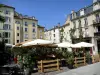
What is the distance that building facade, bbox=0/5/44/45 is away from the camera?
55656 millimetres

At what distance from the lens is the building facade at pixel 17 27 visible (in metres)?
55.7

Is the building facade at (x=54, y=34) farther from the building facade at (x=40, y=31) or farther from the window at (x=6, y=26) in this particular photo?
the window at (x=6, y=26)

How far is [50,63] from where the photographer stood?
1350 centimetres

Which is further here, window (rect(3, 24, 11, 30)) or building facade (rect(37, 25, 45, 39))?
building facade (rect(37, 25, 45, 39))

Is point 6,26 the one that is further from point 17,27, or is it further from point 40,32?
point 40,32

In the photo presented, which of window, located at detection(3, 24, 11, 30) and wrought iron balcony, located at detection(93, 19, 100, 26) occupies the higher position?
window, located at detection(3, 24, 11, 30)

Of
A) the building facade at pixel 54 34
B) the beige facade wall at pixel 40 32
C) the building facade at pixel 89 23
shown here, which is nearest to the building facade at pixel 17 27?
the beige facade wall at pixel 40 32

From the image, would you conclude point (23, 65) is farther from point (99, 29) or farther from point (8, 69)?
point (99, 29)

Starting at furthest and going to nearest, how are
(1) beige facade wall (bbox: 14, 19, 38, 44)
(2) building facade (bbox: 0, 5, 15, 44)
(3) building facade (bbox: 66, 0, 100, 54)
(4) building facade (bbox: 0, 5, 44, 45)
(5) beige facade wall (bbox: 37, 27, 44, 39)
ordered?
(5) beige facade wall (bbox: 37, 27, 44, 39)
(1) beige facade wall (bbox: 14, 19, 38, 44)
(4) building facade (bbox: 0, 5, 44, 45)
(2) building facade (bbox: 0, 5, 15, 44)
(3) building facade (bbox: 66, 0, 100, 54)

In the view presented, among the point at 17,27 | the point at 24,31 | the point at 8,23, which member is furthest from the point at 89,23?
the point at 24,31

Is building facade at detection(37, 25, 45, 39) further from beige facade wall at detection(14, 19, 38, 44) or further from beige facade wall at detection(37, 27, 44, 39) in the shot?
beige facade wall at detection(14, 19, 38, 44)

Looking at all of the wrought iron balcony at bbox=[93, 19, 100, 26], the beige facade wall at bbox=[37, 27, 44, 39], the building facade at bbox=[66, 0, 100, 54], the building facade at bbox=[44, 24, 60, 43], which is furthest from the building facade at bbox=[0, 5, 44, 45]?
the wrought iron balcony at bbox=[93, 19, 100, 26]

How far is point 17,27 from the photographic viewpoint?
60.5 metres

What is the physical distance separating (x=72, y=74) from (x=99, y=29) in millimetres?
30110
